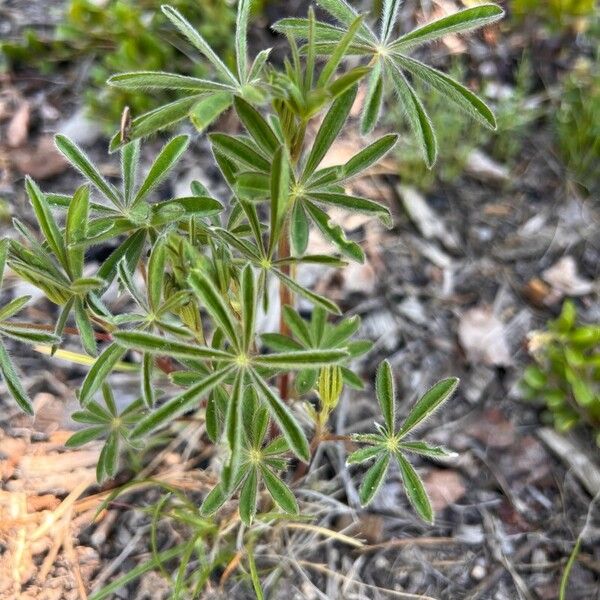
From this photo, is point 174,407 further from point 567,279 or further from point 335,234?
point 567,279

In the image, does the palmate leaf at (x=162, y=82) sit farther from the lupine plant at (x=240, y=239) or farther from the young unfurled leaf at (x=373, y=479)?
the young unfurled leaf at (x=373, y=479)

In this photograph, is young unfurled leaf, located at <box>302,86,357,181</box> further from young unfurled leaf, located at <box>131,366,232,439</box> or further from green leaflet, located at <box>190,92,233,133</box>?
young unfurled leaf, located at <box>131,366,232,439</box>

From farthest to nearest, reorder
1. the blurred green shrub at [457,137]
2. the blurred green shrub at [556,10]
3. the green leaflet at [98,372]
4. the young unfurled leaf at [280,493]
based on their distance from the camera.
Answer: the blurred green shrub at [556,10]
the blurred green shrub at [457,137]
the young unfurled leaf at [280,493]
the green leaflet at [98,372]

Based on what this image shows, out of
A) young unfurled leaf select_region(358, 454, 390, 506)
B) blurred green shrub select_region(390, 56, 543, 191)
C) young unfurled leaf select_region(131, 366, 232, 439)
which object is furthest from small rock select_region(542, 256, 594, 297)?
young unfurled leaf select_region(131, 366, 232, 439)

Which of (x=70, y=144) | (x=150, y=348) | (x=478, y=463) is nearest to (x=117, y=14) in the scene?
(x=70, y=144)

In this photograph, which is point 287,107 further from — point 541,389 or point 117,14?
point 117,14

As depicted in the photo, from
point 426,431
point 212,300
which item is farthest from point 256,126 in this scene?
point 426,431

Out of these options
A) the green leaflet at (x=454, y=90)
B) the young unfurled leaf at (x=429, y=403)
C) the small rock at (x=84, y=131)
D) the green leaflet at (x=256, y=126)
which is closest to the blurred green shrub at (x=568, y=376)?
the young unfurled leaf at (x=429, y=403)

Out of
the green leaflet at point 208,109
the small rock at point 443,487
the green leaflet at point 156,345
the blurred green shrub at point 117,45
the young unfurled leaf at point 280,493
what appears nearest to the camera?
the green leaflet at point 208,109
